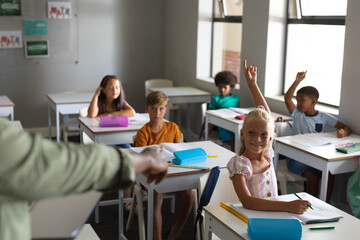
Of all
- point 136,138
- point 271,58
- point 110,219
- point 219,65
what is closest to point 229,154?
point 136,138

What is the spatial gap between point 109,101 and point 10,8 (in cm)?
253

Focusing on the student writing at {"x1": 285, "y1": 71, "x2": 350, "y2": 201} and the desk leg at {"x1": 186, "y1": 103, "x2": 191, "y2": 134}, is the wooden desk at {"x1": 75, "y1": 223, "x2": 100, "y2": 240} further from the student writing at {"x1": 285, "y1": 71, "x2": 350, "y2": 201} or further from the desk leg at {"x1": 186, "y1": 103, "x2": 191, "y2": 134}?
the desk leg at {"x1": 186, "y1": 103, "x2": 191, "y2": 134}

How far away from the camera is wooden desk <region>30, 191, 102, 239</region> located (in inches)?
32.9

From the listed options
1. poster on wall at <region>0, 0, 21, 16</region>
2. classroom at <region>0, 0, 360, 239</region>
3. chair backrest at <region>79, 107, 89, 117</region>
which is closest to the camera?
chair backrest at <region>79, 107, 89, 117</region>

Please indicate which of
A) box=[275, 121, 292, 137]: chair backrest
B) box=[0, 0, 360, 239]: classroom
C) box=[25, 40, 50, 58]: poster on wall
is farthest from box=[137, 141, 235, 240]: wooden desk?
box=[25, 40, 50, 58]: poster on wall

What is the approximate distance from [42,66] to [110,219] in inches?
128

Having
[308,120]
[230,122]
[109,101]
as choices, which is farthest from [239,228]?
[109,101]

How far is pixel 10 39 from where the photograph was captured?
19.9 ft

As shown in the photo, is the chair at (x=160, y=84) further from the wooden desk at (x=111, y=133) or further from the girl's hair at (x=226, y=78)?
the wooden desk at (x=111, y=133)

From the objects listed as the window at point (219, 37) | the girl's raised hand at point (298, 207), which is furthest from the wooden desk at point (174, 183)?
the window at point (219, 37)

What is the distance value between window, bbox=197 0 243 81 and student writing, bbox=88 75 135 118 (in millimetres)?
1730

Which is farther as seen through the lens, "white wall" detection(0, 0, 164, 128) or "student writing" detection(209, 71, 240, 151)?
"white wall" detection(0, 0, 164, 128)

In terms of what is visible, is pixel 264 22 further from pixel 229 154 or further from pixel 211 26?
pixel 229 154

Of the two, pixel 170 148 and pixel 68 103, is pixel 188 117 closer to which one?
pixel 68 103
